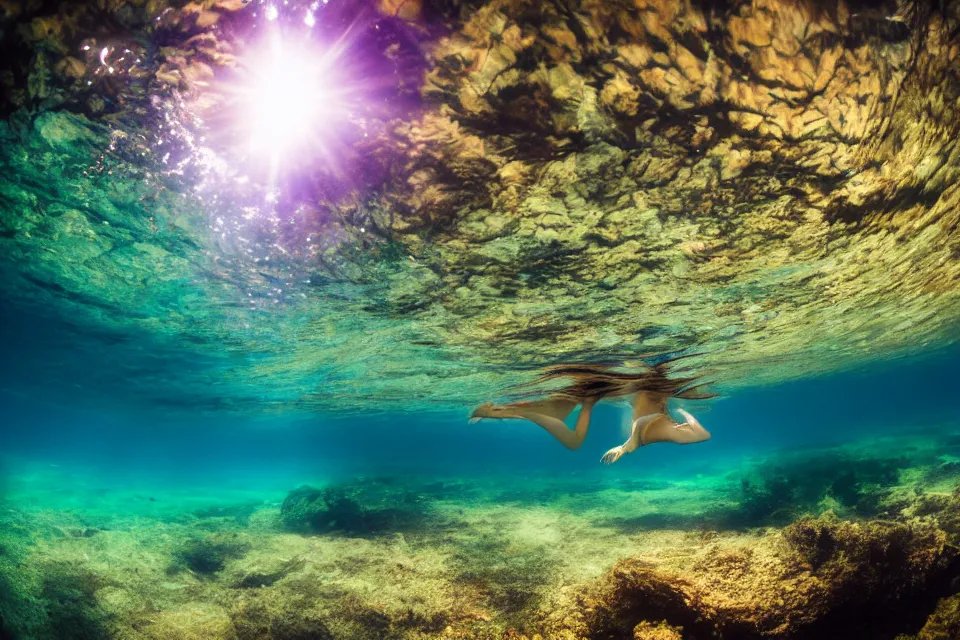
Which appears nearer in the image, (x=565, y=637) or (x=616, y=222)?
(x=565, y=637)

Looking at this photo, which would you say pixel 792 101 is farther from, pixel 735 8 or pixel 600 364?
pixel 600 364

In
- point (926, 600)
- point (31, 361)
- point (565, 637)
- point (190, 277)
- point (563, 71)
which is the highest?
point (31, 361)

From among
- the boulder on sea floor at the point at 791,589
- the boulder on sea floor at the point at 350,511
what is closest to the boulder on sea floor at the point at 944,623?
the boulder on sea floor at the point at 791,589

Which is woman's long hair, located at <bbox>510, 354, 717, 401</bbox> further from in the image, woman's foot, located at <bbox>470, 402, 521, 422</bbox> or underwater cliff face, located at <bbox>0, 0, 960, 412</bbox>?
woman's foot, located at <bbox>470, 402, 521, 422</bbox>

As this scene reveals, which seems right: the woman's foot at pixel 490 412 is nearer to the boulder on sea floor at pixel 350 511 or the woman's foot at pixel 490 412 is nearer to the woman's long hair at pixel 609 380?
the woman's long hair at pixel 609 380

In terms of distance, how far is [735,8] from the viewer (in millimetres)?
3840

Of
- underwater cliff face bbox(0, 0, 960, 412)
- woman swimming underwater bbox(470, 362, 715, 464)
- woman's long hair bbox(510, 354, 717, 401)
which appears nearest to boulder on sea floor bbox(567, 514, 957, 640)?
woman swimming underwater bbox(470, 362, 715, 464)

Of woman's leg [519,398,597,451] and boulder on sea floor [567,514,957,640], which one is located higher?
woman's leg [519,398,597,451]

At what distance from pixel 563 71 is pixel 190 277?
410 inches

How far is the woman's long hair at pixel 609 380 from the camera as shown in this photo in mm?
15656

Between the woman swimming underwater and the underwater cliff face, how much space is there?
2.52 meters

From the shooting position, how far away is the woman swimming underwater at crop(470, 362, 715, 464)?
8.28m

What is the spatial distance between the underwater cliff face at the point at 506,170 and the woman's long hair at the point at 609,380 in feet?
8.50

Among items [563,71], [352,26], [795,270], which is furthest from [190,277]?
[795,270]
